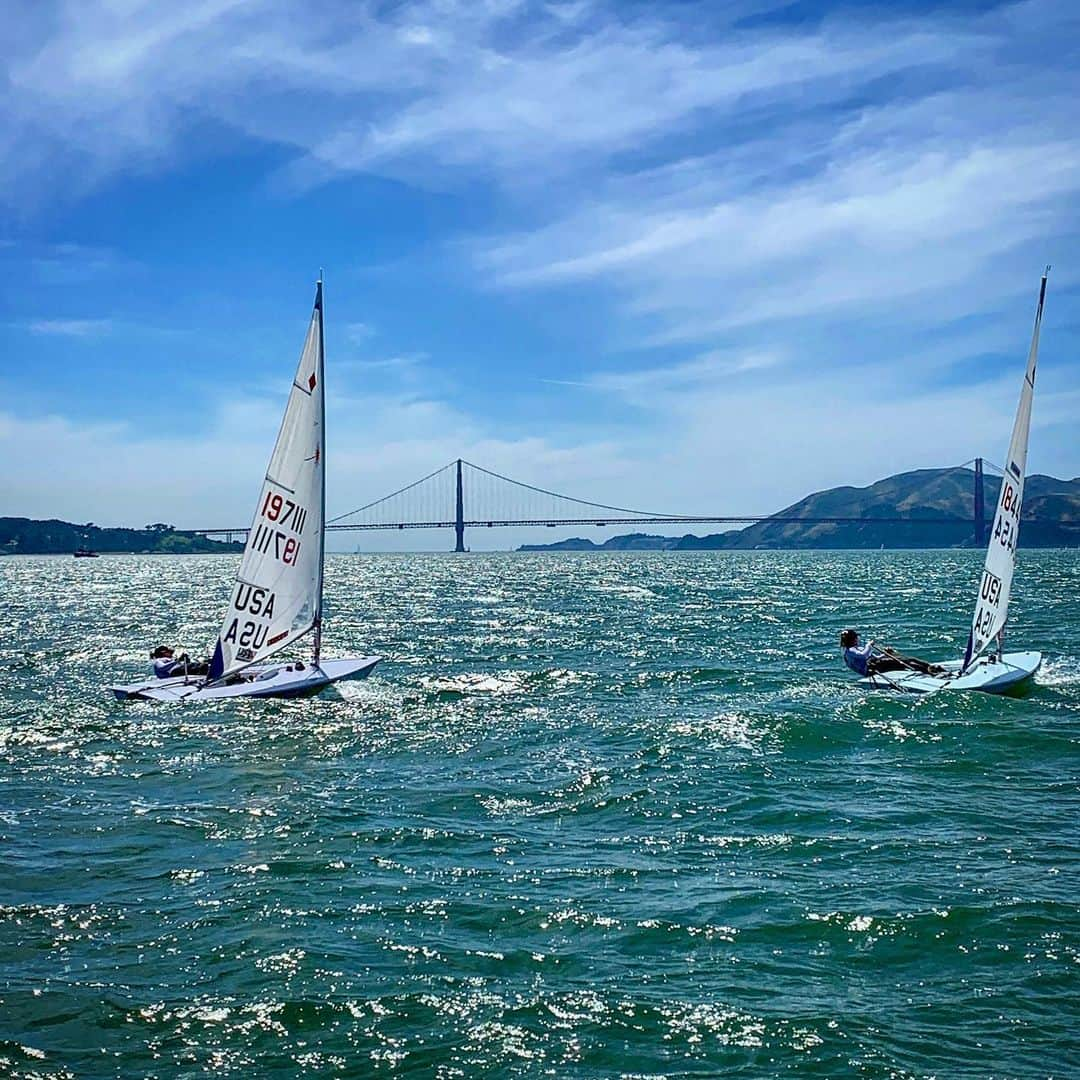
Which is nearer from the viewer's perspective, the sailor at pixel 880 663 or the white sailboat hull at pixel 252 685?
the white sailboat hull at pixel 252 685

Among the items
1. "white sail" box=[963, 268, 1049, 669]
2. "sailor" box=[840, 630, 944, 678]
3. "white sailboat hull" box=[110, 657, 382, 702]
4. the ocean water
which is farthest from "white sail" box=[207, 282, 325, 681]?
"white sail" box=[963, 268, 1049, 669]

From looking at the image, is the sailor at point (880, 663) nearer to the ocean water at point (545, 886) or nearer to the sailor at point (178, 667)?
the ocean water at point (545, 886)

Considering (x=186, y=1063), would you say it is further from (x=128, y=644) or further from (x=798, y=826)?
(x=128, y=644)

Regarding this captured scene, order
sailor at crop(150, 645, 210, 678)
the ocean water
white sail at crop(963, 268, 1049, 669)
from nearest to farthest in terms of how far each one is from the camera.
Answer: the ocean water < white sail at crop(963, 268, 1049, 669) < sailor at crop(150, 645, 210, 678)

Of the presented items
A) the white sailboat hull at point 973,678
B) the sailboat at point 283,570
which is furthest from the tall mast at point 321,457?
Result: the white sailboat hull at point 973,678

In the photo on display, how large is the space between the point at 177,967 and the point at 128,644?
3531 centimetres

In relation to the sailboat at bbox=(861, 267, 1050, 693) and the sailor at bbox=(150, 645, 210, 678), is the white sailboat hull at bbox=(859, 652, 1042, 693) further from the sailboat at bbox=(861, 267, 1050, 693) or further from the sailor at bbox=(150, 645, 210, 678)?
the sailor at bbox=(150, 645, 210, 678)

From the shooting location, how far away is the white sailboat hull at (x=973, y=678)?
79.6ft

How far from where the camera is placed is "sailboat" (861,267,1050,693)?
23.9m

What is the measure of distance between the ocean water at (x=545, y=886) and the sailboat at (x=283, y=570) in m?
1.12

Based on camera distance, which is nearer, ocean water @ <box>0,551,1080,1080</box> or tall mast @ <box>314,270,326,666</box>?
ocean water @ <box>0,551,1080,1080</box>

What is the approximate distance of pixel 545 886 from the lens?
11688mm

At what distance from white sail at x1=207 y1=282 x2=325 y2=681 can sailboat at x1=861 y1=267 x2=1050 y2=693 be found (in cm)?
1453

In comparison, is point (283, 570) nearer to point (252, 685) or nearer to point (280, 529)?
point (280, 529)
